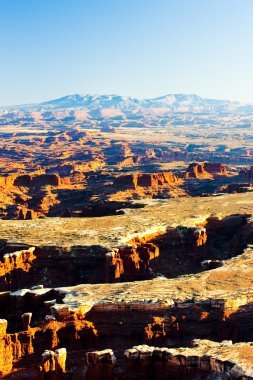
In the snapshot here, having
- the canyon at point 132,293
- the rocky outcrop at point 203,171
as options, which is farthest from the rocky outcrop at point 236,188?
the rocky outcrop at point 203,171

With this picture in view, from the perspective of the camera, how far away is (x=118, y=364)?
19.0 meters

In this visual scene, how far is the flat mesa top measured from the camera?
34125 millimetres

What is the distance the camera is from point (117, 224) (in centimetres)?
3809

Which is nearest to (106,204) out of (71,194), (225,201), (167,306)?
(225,201)

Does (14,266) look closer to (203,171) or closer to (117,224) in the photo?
(117,224)

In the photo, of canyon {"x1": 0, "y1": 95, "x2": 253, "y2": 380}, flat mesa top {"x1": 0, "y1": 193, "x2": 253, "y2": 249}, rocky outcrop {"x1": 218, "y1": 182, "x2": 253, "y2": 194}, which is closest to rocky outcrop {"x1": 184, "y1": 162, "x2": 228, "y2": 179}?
rocky outcrop {"x1": 218, "y1": 182, "x2": 253, "y2": 194}

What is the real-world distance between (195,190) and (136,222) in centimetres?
4155

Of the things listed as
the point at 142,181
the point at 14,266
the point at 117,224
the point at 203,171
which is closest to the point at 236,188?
the point at 142,181

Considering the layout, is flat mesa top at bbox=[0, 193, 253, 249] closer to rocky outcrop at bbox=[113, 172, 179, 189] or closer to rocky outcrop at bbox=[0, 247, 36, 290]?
rocky outcrop at bbox=[0, 247, 36, 290]

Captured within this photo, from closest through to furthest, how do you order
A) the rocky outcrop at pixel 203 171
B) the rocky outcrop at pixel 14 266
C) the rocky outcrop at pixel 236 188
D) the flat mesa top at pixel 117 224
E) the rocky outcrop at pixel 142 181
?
the rocky outcrop at pixel 14 266 → the flat mesa top at pixel 117 224 → the rocky outcrop at pixel 236 188 → the rocky outcrop at pixel 142 181 → the rocky outcrop at pixel 203 171

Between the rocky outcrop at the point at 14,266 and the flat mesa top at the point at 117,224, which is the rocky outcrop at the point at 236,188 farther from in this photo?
the rocky outcrop at the point at 14,266

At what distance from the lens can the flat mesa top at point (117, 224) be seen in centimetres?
3412

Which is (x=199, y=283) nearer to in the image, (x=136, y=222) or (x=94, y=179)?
(x=136, y=222)

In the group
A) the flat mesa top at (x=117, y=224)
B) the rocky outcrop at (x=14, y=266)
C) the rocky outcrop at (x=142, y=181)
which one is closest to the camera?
the rocky outcrop at (x=14, y=266)
